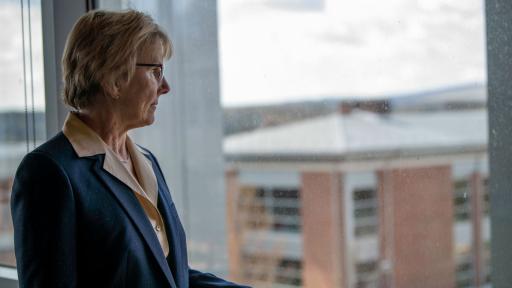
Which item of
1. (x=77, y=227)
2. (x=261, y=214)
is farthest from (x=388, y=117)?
(x=261, y=214)

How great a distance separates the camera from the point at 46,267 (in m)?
0.84

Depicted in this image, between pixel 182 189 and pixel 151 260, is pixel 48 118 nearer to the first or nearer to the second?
pixel 182 189

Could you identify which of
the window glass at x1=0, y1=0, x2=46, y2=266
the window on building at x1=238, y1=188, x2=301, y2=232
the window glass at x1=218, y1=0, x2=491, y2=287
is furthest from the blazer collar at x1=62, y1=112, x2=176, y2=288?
the window on building at x1=238, y1=188, x2=301, y2=232

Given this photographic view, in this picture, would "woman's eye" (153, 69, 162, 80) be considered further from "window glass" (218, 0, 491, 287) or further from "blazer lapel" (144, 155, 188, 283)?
"window glass" (218, 0, 491, 287)

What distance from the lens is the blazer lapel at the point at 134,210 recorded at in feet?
3.00

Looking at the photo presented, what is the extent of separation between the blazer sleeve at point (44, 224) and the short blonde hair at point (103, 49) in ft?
0.49

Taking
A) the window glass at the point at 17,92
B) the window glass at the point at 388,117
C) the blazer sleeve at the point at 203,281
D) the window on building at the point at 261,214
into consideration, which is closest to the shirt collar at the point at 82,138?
the blazer sleeve at the point at 203,281

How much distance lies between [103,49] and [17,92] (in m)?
0.77

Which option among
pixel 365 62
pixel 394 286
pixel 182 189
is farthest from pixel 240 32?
pixel 394 286

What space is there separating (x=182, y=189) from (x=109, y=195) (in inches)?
28.8

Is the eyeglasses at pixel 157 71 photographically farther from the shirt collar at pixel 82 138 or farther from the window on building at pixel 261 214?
the window on building at pixel 261 214

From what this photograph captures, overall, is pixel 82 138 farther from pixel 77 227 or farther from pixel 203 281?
pixel 203 281

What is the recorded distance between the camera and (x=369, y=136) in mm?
2926

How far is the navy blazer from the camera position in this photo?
0.84 metres
